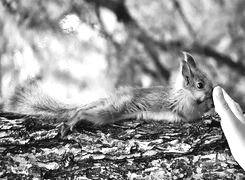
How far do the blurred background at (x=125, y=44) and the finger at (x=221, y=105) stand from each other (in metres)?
0.06

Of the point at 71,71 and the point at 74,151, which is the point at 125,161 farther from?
the point at 71,71

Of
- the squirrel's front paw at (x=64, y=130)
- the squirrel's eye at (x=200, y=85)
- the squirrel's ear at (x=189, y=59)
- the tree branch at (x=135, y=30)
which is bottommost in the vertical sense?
the squirrel's front paw at (x=64, y=130)

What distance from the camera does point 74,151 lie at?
3.86ft

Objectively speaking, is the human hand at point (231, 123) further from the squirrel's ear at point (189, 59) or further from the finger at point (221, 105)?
the squirrel's ear at point (189, 59)

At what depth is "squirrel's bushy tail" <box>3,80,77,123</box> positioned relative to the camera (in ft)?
4.15

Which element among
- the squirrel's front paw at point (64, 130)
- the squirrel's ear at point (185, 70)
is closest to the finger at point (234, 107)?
the squirrel's ear at point (185, 70)

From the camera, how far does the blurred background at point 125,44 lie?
1.19m

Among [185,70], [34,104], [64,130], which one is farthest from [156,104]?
[34,104]

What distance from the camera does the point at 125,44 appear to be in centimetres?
122

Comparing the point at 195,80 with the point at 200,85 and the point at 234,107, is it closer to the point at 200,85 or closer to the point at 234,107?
the point at 200,85

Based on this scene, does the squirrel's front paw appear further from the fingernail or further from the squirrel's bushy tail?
the fingernail

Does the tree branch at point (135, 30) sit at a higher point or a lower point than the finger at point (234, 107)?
higher

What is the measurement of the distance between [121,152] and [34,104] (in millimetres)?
337

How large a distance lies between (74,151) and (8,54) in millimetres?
388
